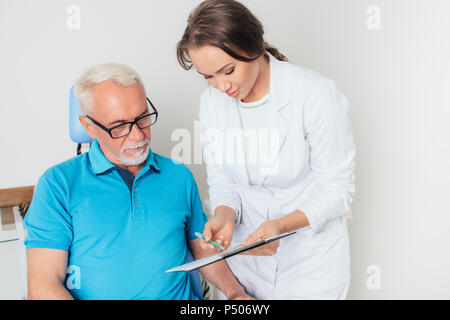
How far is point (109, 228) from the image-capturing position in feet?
4.04

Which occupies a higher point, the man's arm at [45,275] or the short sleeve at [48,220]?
the short sleeve at [48,220]

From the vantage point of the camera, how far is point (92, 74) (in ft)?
4.00

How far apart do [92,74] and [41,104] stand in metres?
0.69

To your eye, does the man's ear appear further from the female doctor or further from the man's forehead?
the female doctor

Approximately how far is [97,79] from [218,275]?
2.50 feet

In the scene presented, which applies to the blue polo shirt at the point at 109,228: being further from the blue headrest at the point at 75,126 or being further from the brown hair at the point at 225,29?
the brown hair at the point at 225,29

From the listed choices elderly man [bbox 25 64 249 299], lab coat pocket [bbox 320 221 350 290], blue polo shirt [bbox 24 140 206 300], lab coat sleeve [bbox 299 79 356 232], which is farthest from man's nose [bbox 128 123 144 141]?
lab coat pocket [bbox 320 221 350 290]

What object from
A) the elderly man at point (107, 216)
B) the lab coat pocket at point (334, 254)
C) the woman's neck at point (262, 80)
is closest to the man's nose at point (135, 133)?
the elderly man at point (107, 216)

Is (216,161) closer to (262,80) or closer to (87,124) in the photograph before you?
(262,80)

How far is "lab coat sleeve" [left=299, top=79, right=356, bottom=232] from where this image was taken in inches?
48.0

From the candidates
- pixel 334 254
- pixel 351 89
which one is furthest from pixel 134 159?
pixel 351 89

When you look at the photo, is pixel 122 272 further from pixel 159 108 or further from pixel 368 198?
pixel 368 198

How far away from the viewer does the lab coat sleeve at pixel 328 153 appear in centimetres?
122

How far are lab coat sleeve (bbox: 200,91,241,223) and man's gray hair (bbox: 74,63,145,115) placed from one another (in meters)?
0.28
